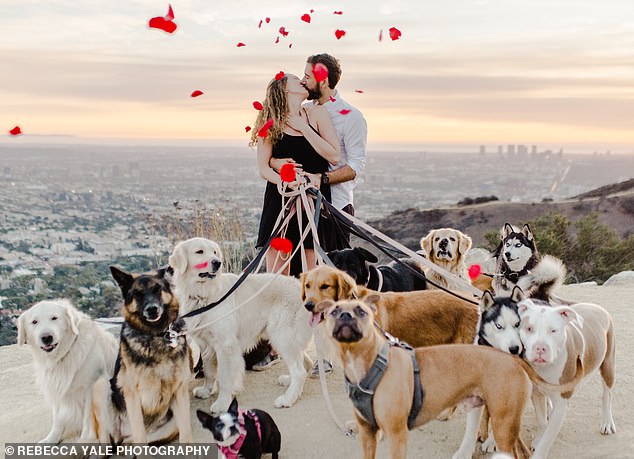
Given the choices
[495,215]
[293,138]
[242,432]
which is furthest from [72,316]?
[495,215]

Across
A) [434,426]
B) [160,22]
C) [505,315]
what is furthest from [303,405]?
[160,22]

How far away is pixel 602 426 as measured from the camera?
5.55 m

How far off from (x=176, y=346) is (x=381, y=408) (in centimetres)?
180

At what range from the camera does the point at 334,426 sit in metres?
5.73

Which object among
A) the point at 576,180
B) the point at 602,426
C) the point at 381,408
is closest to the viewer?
the point at 381,408

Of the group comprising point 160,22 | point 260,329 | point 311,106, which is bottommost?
point 260,329

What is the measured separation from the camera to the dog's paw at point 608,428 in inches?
217

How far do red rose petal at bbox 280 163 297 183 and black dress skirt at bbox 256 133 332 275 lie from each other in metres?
0.25

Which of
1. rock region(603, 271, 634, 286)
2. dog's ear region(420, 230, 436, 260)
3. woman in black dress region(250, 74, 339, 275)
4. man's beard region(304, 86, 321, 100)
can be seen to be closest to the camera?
woman in black dress region(250, 74, 339, 275)

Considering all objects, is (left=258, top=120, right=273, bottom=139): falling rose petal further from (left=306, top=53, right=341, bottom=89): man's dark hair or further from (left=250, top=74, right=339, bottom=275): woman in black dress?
(left=306, top=53, right=341, bottom=89): man's dark hair

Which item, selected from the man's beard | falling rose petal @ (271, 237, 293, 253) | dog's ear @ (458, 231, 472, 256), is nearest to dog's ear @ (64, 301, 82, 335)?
falling rose petal @ (271, 237, 293, 253)

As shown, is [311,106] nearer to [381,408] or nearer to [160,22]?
[160,22]

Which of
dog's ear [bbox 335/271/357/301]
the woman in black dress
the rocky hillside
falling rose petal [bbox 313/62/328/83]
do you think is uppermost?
falling rose petal [bbox 313/62/328/83]

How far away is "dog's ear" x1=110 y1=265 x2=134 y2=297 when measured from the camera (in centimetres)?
490
